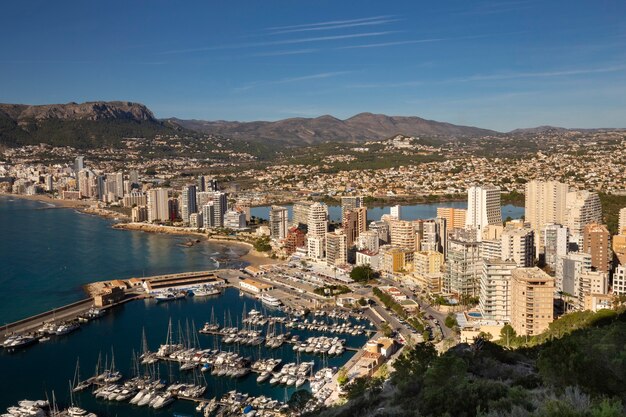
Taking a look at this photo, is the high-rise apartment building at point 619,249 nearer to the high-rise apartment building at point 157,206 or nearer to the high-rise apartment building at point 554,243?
the high-rise apartment building at point 554,243

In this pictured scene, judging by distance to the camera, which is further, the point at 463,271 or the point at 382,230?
the point at 382,230

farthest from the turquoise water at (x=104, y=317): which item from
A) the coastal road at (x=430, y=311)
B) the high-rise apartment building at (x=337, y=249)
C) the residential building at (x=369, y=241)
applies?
the residential building at (x=369, y=241)

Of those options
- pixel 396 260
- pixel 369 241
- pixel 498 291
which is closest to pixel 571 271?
pixel 498 291

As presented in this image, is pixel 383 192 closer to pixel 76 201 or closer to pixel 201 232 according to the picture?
pixel 201 232

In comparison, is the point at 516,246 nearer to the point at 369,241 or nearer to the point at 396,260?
the point at 396,260

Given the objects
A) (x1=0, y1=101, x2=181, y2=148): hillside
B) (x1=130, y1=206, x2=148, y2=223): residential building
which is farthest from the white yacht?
(x1=0, y1=101, x2=181, y2=148): hillside

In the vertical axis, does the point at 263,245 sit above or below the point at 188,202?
below

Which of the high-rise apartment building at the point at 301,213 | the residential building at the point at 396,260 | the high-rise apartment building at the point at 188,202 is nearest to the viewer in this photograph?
the residential building at the point at 396,260
